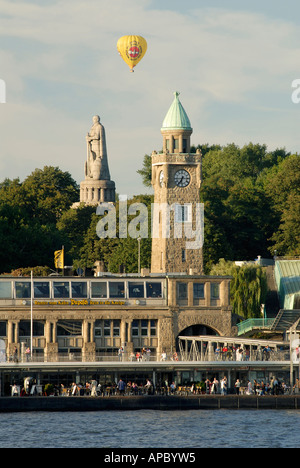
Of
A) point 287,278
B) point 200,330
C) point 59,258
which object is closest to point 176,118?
point 59,258

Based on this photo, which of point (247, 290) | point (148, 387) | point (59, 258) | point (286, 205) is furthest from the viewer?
point (286, 205)

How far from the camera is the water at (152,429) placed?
7738 cm

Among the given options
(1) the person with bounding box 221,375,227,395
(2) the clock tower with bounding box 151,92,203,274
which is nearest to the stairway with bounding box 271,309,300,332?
(2) the clock tower with bounding box 151,92,203,274

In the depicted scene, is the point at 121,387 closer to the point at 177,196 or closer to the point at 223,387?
the point at 223,387

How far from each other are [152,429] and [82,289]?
27.0m

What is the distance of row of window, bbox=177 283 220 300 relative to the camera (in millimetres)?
110312

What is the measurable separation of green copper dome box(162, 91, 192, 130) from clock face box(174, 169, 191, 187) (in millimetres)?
4203

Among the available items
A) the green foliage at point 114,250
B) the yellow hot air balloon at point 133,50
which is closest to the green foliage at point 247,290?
the green foliage at point 114,250

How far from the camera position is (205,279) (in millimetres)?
110812

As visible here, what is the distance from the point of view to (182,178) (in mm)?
127688

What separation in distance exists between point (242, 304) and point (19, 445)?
5326 cm

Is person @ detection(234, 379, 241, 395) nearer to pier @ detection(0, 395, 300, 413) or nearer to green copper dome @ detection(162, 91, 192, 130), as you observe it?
pier @ detection(0, 395, 300, 413)

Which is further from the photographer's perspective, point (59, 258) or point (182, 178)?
point (182, 178)
